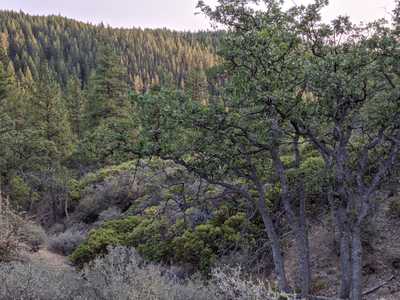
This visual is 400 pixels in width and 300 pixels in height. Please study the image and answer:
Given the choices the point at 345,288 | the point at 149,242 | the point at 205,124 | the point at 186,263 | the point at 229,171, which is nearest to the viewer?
the point at 205,124

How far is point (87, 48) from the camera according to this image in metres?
106

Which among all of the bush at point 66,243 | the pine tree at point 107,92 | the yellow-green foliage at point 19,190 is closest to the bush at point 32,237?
the bush at point 66,243

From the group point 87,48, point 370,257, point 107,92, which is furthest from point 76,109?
point 87,48

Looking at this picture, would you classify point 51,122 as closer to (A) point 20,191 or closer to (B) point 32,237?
(A) point 20,191

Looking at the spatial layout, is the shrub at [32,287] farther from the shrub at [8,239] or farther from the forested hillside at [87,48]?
the forested hillside at [87,48]

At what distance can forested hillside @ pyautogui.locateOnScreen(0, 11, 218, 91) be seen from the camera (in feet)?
309

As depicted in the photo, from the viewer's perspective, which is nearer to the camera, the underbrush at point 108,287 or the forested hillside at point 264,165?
the underbrush at point 108,287

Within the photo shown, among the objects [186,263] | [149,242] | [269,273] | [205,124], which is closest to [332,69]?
[205,124]

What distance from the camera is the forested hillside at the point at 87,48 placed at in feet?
309

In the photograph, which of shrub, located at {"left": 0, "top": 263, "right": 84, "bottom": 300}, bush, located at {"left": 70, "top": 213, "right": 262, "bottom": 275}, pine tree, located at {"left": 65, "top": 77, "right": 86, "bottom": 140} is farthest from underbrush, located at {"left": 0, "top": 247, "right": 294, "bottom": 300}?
pine tree, located at {"left": 65, "top": 77, "right": 86, "bottom": 140}

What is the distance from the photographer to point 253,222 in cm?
1030

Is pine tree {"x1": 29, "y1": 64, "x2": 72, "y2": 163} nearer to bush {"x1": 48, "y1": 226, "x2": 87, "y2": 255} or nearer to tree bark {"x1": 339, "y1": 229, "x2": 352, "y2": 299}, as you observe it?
bush {"x1": 48, "y1": 226, "x2": 87, "y2": 255}

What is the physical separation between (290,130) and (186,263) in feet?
16.3

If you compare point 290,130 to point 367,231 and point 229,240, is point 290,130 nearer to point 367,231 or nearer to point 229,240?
point 367,231
